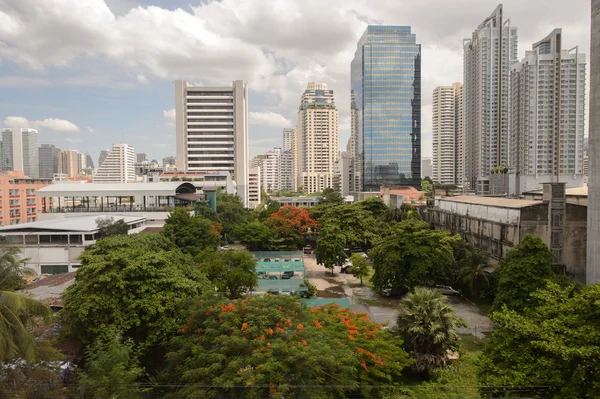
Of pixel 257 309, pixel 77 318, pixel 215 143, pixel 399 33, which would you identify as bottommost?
pixel 77 318

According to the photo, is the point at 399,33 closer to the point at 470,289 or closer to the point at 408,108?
the point at 408,108

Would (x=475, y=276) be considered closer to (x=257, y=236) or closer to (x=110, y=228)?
(x=257, y=236)

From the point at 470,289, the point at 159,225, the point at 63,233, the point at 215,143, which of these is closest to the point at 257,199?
the point at 215,143

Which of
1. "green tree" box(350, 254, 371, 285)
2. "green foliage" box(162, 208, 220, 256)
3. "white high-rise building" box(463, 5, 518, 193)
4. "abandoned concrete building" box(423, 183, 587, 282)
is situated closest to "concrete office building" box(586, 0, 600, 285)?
"abandoned concrete building" box(423, 183, 587, 282)

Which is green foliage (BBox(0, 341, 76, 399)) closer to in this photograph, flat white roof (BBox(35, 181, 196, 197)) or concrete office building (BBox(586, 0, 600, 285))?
concrete office building (BBox(586, 0, 600, 285))

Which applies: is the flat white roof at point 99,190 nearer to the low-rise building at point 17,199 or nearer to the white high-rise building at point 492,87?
the low-rise building at point 17,199

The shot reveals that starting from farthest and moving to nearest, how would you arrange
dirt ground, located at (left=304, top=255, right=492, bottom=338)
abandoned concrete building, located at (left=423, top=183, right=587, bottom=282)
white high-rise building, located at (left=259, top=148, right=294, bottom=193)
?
white high-rise building, located at (left=259, top=148, right=294, bottom=193) → abandoned concrete building, located at (left=423, top=183, right=587, bottom=282) → dirt ground, located at (left=304, top=255, right=492, bottom=338)

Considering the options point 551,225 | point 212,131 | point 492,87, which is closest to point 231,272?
point 551,225
